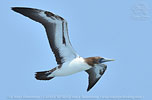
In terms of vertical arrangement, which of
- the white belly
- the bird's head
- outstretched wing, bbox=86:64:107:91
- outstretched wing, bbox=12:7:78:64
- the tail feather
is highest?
outstretched wing, bbox=12:7:78:64

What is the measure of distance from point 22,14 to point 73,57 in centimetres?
212

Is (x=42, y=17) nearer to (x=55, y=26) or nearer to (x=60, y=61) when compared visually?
(x=55, y=26)

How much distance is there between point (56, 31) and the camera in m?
17.3

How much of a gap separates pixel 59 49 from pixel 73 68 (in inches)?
31.1

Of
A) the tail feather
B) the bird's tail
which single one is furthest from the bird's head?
Answer: the tail feather

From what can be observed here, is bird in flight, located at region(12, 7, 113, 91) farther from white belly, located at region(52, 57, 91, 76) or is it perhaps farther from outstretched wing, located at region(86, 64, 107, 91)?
outstretched wing, located at region(86, 64, 107, 91)

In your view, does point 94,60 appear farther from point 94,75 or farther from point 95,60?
point 94,75

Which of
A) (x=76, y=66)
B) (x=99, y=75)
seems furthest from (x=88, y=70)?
(x=76, y=66)

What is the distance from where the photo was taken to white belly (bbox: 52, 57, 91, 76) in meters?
17.3

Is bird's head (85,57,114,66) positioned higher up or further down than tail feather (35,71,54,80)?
higher up

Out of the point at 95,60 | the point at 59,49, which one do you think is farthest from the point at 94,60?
the point at 59,49

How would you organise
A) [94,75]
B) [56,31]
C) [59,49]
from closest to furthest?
[56,31] → [59,49] → [94,75]

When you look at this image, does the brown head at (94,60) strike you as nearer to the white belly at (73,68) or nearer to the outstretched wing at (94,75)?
the white belly at (73,68)

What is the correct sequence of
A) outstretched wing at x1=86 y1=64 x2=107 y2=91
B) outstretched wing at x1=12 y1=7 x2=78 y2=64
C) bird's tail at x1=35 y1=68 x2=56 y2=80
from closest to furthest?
outstretched wing at x1=12 y1=7 x2=78 y2=64
bird's tail at x1=35 y1=68 x2=56 y2=80
outstretched wing at x1=86 y1=64 x2=107 y2=91
